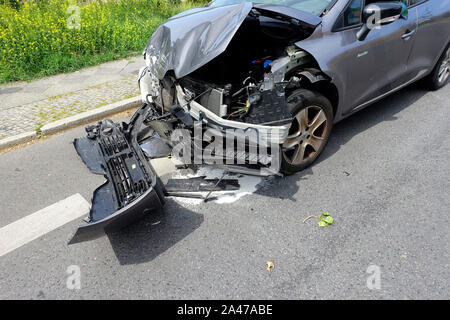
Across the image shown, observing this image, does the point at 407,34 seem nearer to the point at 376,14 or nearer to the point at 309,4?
the point at 376,14

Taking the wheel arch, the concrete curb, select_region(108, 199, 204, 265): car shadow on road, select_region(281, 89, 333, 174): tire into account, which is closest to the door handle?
the wheel arch

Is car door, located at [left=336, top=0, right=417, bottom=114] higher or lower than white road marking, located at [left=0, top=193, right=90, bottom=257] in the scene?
higher

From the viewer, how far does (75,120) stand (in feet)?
14.6

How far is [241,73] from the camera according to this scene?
128 inches

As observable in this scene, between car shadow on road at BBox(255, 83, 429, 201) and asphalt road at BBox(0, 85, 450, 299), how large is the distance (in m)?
0.02

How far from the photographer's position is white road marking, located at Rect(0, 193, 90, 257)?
2588 mm

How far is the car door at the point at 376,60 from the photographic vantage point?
307 centimetres

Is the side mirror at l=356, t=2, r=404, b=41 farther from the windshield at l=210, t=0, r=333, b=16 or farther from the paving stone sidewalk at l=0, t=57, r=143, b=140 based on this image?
the paving stone sidewalk at l=0, t=57, r=143, b=140

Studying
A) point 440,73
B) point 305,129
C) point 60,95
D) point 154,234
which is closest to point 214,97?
point 305,129

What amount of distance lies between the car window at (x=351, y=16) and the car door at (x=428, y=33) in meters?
0.97

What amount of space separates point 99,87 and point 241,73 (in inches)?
134

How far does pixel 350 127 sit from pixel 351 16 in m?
1.47

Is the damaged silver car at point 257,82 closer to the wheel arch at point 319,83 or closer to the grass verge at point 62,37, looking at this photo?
the wheel arch at point 319,83

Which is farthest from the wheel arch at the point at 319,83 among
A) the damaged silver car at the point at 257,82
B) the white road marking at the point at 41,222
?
the white road marking at the point at 41,222
